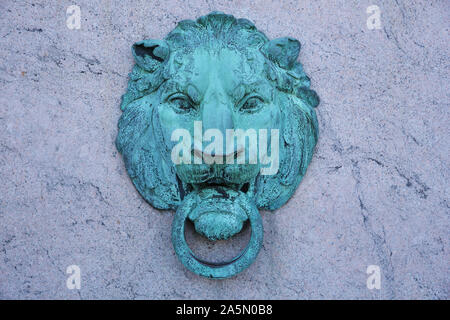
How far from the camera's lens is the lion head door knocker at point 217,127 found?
1523 mm

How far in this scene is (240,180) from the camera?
156cm

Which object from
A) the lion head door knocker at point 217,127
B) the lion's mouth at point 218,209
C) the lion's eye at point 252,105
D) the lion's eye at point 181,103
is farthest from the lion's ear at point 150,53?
the lion's mouth at point 218,209

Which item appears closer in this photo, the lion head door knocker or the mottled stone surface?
the lion head door knocker

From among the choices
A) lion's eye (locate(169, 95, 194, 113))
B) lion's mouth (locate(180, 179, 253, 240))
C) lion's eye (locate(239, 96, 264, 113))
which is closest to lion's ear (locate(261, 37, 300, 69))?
lion's eye (locate(239, 96, 264, 113))

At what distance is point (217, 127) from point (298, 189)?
1.15ft

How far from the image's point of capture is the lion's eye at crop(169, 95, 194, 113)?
155 cm

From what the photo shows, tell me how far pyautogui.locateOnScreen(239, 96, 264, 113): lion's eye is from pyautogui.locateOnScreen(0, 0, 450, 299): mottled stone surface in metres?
0.22

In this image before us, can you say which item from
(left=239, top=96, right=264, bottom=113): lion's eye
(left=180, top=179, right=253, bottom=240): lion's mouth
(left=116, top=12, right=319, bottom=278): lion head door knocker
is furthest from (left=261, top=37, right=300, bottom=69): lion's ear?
(left=180, top=179, right=253, bottom=240): lion's mouth

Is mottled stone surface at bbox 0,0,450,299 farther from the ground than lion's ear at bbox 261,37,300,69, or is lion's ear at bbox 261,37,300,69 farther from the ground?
lion's ear at bbox 261,37,300,69

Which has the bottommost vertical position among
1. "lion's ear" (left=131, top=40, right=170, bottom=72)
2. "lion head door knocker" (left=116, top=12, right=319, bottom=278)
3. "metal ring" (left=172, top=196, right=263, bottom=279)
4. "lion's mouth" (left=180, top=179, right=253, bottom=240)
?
"metal ring" (left=172, top=196, right=263, bottom=279)

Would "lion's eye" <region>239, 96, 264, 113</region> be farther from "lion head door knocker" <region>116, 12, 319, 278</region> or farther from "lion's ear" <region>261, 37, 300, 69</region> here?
"lion's ear" <region>261, 37, 300, 69</region>

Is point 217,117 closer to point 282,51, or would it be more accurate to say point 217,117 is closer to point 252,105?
point 252,105

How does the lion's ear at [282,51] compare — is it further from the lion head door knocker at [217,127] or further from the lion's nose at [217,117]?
the lion's nose at [217,117]

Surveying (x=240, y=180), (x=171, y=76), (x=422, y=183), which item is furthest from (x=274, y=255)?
(x=171, y=76)
